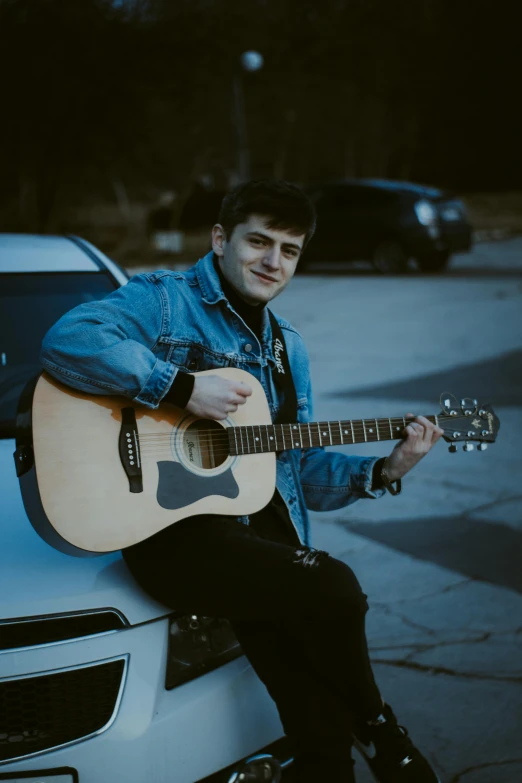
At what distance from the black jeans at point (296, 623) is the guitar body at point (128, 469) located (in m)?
0.12

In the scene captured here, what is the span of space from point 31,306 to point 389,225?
1390cm

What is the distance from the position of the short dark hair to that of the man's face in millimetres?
19

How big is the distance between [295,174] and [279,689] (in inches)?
1702

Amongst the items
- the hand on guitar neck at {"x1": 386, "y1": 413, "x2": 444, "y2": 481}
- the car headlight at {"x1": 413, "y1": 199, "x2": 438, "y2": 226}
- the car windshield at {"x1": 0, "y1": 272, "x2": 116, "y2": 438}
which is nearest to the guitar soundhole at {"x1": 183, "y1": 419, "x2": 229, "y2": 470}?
the hand on guitar neck at {"x1": 386, "y1": 413, "x2": 444, "y2": 481}

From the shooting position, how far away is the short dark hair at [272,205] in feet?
9.05

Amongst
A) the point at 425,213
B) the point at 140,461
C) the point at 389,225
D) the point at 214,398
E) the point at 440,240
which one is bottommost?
the point at 140,461

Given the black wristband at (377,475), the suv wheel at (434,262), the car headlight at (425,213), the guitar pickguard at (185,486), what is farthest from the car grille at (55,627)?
the suv wheel at (434,262)

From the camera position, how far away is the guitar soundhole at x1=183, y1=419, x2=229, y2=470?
2611 millimetres

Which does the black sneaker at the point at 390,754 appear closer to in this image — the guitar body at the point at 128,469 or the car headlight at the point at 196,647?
the car headlight at the point at 196,647

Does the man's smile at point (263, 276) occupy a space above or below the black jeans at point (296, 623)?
above

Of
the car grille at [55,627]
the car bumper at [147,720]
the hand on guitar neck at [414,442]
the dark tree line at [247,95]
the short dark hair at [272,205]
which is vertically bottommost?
the car bumper at [147,720]

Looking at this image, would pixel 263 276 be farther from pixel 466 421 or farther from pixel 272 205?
pixel 466 421

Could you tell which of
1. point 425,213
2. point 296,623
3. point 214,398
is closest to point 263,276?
point 214,398

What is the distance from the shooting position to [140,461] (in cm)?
248
